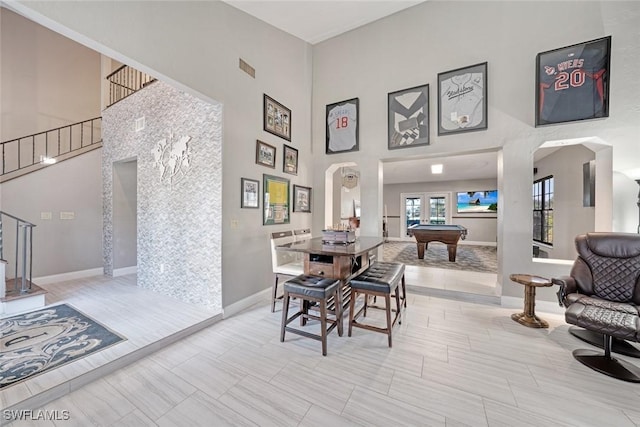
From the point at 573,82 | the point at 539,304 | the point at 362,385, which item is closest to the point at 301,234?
the point at 362,385

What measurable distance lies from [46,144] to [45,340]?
4.61 m

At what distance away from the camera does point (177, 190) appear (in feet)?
11.3

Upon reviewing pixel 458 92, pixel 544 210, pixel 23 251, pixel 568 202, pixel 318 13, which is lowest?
pixel 23 251

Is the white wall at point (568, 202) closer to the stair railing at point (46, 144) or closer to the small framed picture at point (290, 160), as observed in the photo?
the small framed picture at point (290, 160)

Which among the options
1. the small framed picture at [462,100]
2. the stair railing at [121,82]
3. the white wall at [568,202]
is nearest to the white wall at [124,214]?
the stair railing at [121,82]

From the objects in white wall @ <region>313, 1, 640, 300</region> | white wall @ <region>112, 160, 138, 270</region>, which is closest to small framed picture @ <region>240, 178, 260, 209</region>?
white wall @ <region>313, 1, 640, 300</region>

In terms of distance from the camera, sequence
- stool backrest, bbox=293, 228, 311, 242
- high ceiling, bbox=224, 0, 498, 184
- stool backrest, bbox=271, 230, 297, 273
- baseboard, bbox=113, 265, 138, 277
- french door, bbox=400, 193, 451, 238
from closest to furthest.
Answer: stool backrest, bbox=271, 230, 297, 273
high ceiling, bbox=224, 0, 498, 184
stool backrest, bbox=293, 228, 311, 242
baseboard, bbox=113, 265, 138, 277
french door, bbox=400, 193, 451, 238

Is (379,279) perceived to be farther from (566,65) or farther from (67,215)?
(67,215)

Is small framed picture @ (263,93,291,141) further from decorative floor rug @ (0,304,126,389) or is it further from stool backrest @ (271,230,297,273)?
decorative floor rug @ (0,304,126,389)

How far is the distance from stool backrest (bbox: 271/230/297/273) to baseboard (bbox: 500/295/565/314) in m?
3.02

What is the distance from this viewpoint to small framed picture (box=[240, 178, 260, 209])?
10.7 feet

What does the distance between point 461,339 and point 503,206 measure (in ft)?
6.70

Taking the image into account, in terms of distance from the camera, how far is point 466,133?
3602mm

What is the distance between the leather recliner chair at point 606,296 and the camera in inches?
75.0
